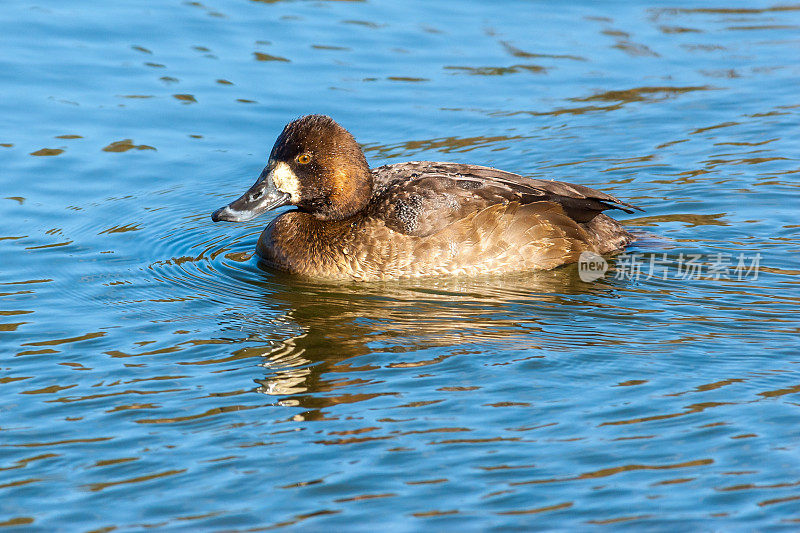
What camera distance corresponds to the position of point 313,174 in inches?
348

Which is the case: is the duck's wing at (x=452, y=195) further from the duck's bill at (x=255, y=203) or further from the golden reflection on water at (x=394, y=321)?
the duck's bill at (x=255, y=203)

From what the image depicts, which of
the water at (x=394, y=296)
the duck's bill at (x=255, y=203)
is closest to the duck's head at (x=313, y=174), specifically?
the duck's bill at (x=255, y=203)

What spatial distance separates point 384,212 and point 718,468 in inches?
153

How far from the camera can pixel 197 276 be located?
8820 millimetres

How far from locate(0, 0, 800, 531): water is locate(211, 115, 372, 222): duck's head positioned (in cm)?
58

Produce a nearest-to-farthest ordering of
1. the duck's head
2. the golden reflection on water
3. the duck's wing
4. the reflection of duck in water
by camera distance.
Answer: the reflection of duck in water, the golden reflection on water, the duck's wing, the duck's head

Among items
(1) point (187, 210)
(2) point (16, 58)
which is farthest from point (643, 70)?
(2) point (16, 58)

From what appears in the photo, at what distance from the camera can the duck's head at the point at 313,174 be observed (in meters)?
8.79

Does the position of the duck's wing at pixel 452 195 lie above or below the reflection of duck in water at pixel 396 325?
above

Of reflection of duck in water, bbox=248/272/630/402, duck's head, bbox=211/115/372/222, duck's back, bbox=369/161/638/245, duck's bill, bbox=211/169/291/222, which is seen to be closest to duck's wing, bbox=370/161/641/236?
duck's back, bbox=369/161/638/245

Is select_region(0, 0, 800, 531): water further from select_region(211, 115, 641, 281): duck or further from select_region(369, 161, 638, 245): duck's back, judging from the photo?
select_region(369, 161, 638, 245): duck's back

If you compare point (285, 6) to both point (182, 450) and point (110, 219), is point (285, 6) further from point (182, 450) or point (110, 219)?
point (182, 450)

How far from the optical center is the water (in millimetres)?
5469

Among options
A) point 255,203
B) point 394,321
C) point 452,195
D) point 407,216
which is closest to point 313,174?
point 255,203
